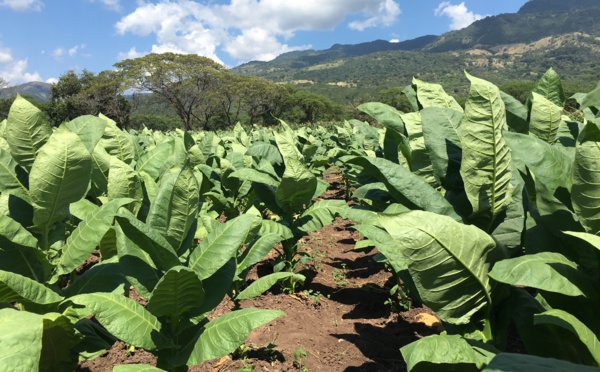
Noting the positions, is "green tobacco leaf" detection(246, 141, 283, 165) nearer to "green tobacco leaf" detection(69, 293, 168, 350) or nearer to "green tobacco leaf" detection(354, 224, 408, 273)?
"green tobacco leaf" detection(354, 224, 408, 273)

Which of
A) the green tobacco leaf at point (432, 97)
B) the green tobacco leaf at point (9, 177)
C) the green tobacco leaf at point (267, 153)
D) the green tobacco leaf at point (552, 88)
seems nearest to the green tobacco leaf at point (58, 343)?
the green tobacco leaf at point (9, 177)

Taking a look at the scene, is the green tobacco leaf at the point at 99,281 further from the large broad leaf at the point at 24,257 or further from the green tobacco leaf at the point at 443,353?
the green tobacco leaf at the point at 443,353

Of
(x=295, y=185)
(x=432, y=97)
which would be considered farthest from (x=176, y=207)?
(x=295, y=185)

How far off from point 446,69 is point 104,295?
195835 mm

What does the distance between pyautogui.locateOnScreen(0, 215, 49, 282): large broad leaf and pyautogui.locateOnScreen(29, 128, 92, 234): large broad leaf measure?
132 mm

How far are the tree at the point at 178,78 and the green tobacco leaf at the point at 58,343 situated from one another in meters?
48.6

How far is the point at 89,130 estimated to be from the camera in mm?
2160

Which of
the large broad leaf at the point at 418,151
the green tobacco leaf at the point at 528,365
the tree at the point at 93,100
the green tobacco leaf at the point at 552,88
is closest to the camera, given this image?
the green tobacco leaf at the point at 528,365

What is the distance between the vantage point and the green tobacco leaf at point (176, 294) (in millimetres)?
1350

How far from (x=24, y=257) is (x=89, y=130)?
75 cm

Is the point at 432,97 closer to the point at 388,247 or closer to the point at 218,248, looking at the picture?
the point at 388,247

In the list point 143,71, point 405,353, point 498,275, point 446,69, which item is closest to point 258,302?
point 405,353

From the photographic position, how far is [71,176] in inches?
65.4

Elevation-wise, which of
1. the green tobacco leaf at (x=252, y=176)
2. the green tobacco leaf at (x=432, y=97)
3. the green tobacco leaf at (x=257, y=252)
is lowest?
the green tobacco leaf at (x=257, y=252)
